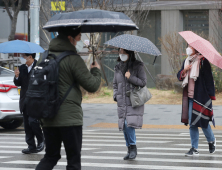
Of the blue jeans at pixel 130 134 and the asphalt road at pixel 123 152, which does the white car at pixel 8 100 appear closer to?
the asphalt road at pixel 123 152

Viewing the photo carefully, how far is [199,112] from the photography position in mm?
6797

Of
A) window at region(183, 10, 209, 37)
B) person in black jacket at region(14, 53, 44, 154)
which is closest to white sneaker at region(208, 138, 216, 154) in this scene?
person in black jacket at region(14, 53, 44, 154)

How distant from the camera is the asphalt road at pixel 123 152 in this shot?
6230 mm

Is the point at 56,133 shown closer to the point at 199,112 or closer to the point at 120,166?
the point at 120,166

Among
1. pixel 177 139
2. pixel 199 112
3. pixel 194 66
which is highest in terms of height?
pixel 194 66

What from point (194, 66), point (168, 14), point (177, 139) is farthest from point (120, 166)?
point (168, 14)

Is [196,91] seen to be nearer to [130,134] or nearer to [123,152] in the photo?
[130,134]

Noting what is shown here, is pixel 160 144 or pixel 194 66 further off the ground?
pixel 194 66

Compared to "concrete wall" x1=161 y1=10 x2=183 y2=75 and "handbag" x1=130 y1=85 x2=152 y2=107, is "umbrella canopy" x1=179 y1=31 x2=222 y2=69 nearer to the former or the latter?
"handbag" x1=130 y1=85 x2=152 y2=107

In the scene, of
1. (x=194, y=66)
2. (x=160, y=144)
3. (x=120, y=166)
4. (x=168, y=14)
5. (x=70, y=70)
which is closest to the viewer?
(x=70, y=70)

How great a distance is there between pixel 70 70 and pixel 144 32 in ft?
74.2

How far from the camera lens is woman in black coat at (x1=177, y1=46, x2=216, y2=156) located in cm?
677

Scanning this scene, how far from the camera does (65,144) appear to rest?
416 cm

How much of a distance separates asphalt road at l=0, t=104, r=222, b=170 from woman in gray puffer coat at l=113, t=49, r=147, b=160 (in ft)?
1.48
